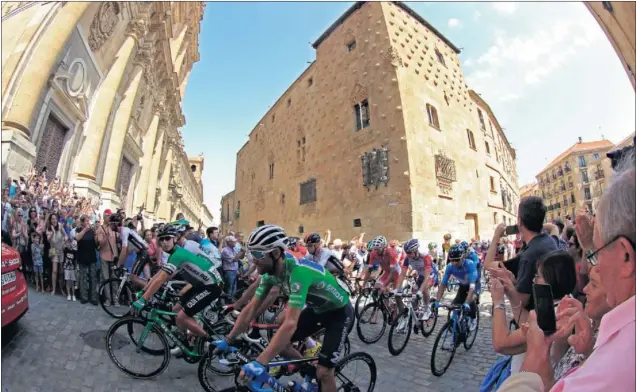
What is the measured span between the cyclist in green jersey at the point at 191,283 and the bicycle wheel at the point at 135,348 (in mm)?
310

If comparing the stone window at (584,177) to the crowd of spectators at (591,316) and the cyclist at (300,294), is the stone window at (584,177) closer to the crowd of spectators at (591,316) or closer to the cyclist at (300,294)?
the crowd of spectators at (591,316)

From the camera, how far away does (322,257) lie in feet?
20.5

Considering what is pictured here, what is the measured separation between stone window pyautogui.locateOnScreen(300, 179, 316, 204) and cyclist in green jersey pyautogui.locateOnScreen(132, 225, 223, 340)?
56.6 feet

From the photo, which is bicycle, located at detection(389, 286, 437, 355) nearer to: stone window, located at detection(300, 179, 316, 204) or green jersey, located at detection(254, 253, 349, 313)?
green jersey, located at detection(254, 253, 349, 313)

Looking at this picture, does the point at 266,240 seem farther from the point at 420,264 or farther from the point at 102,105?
the point at 102,105

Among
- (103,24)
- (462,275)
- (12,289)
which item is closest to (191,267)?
(12,289)

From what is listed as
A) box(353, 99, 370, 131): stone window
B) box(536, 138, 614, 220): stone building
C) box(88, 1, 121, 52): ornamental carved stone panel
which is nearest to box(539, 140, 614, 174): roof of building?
box(536, 138, 614, 220): stone building

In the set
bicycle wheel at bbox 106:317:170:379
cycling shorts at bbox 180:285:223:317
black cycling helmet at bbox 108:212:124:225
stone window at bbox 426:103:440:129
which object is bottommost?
bicycle wheel at bbox 106:317:170:379

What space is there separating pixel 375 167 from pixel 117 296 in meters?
13.6

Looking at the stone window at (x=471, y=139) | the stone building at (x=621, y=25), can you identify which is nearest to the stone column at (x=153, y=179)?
the stone window at (x=471, y=139)

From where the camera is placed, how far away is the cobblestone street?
3801mm

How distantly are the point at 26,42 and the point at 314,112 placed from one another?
16.2 metres

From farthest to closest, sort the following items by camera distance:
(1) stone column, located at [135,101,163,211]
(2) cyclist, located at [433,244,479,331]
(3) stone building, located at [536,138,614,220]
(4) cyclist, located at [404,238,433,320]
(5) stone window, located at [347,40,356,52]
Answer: (3) stone building, located at [536,138,614,220] → (1) stone column, located at [135,101,163,211] → (5) stone window, located at [347,40,356,52] → (4) cyclist, located at [404,238,433,320] → (2) cyclist, located at [433,244,479,331]

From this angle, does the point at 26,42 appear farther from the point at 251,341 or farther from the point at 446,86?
the point at 446,86
